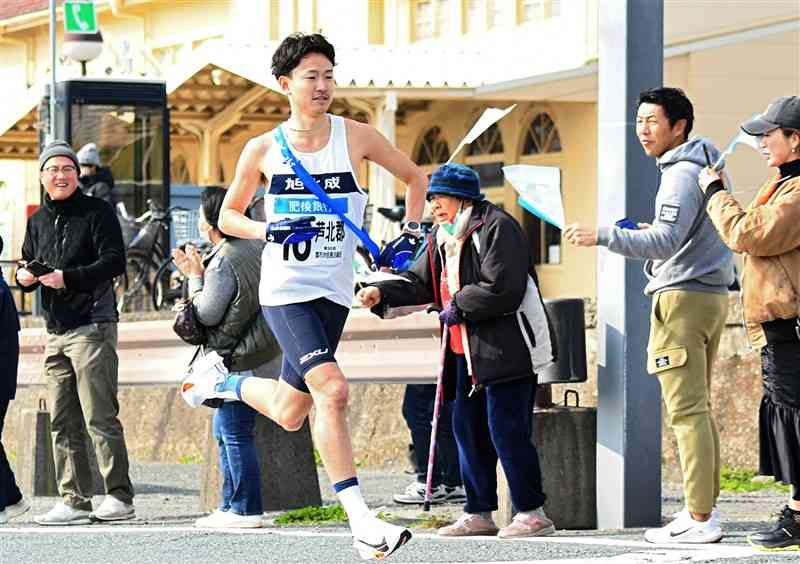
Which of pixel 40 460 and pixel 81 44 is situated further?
pixel 81 44

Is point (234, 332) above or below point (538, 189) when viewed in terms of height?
below

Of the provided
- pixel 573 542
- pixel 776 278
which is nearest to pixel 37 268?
pixel 573 542

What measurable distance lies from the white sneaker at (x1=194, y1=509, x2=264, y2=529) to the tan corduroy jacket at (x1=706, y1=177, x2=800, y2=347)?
9.47 feet

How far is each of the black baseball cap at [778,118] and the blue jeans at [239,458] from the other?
3.21 m

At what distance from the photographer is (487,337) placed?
918cm

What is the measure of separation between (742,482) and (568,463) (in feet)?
9.02

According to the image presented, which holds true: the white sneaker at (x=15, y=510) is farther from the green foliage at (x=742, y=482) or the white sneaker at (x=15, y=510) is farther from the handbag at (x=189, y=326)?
the green foliage at (x=742, y=482)

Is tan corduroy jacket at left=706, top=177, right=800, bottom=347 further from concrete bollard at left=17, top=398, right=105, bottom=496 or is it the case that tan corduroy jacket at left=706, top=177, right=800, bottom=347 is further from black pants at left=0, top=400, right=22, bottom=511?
concrete bollard at left=17, top=398, right=105, bottom=496

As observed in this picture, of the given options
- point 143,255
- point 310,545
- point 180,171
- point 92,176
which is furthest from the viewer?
point 180,171

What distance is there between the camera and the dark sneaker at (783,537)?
8.16 metres

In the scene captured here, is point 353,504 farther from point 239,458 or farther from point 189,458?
point 189,458

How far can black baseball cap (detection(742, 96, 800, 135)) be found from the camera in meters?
8.30

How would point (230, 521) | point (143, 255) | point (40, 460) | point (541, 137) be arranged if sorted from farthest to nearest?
1. point (541, 137)
2. point (143, 255)
3. point (40, 460)
4. point (230, 521)

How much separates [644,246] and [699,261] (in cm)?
41
